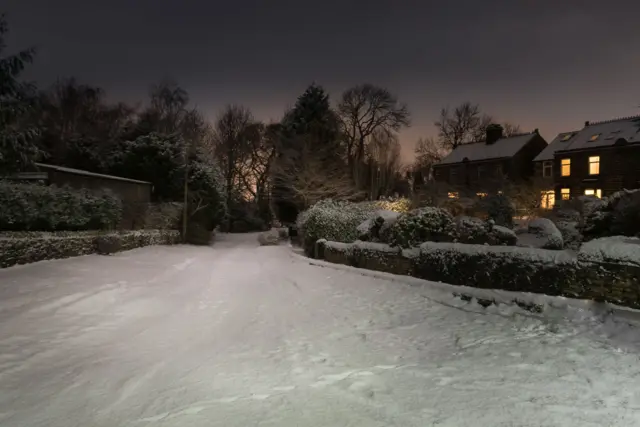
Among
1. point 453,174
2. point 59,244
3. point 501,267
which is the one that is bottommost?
point 59,244

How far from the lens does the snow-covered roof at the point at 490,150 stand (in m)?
39.2

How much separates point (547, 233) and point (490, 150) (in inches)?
1173

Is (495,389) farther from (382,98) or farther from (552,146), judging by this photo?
→ (382,98)

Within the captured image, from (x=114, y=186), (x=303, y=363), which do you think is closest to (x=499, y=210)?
(x=303, y=363)

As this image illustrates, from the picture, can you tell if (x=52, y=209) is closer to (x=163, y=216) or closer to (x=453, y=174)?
(x=163, y=216)

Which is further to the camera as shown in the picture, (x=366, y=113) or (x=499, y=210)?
(x=366, y=113)

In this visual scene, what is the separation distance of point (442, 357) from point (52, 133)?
39170 mm

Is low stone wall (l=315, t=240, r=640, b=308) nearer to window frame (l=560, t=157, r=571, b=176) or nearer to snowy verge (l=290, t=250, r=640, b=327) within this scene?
snowy verge (l=290, t=250, r=640, b=327)

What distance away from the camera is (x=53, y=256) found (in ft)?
44.3

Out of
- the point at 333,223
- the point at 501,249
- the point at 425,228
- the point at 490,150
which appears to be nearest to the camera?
the point at 501,249

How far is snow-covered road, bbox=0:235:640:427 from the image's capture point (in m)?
3.97

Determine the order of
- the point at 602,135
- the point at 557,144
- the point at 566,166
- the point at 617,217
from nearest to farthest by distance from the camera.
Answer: the point at 617,217 < the point at 602,135 < the point at 566,166 < the point at 557,144

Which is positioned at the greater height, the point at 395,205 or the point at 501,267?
the point at 395,205

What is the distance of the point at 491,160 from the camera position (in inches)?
1560
